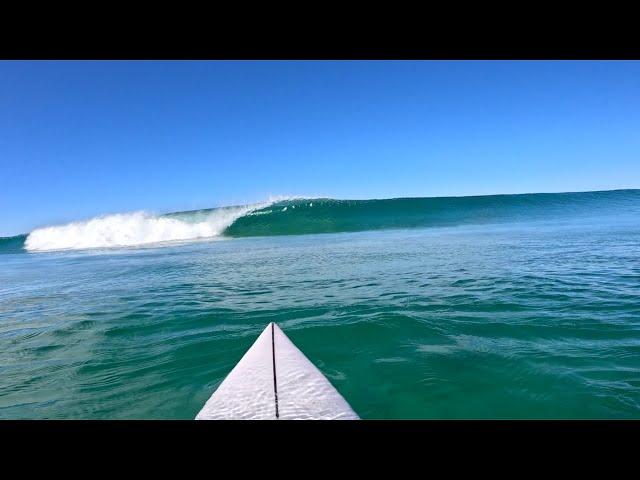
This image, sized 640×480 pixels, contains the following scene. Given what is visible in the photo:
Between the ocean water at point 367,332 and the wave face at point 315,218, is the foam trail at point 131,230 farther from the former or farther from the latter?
the ocean water at point 367,332

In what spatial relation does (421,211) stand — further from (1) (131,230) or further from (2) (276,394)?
(2) (276,394)

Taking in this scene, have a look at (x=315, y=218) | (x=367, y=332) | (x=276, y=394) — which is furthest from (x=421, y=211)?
(x=276, y=394)

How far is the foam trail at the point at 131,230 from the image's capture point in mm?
23997

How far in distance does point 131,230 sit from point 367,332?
24812mm

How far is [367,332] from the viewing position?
161 inches

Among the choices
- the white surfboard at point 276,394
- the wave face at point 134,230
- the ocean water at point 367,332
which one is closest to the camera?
the white surfboard at point 276,394

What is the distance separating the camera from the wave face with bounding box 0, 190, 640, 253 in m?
24.1

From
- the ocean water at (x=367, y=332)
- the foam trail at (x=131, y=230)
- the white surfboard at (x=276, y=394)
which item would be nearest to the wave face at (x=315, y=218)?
the foam trail at (x=131, y=230)

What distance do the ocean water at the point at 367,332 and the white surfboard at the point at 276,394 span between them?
370 mm

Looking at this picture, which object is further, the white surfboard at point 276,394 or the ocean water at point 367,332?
the ocean water at point 367,332

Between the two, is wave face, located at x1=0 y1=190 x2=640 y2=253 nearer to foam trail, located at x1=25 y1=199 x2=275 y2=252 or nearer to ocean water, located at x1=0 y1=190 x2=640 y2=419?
foam trail, located at x1=25 y1=199 x2=275 y2=252
